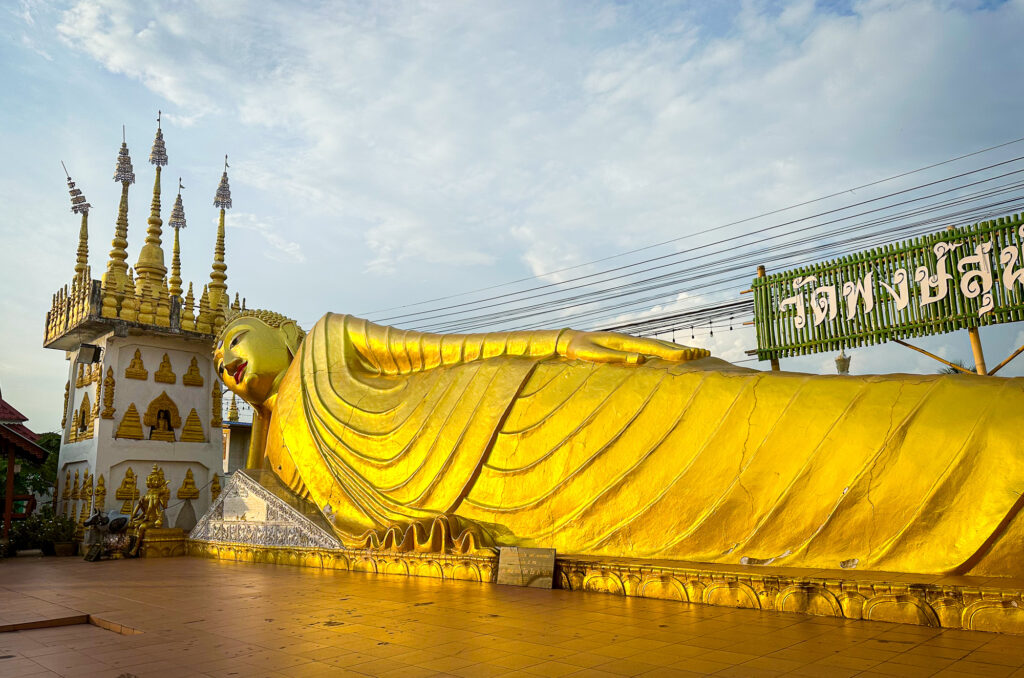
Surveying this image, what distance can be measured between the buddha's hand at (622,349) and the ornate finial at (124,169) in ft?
36.7

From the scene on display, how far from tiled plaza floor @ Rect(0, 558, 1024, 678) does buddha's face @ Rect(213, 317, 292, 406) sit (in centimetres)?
370

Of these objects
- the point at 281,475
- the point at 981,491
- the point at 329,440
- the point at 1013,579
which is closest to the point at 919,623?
the point at 1013,579

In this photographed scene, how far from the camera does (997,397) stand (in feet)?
14.1

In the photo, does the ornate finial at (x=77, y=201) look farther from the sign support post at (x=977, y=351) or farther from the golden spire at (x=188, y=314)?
the sign support post at (x=977, y=351)

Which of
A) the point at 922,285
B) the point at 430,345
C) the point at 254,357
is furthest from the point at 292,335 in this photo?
the point at 922,285

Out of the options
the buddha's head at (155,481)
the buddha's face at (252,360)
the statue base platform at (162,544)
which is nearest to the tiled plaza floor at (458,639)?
the buddha's face at (252,360)

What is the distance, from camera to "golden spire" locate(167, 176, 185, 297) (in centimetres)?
1526

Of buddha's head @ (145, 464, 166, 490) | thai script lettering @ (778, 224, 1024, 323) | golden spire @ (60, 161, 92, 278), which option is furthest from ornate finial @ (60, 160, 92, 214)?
thai script lettering @ (778, 224, 1024, 323)

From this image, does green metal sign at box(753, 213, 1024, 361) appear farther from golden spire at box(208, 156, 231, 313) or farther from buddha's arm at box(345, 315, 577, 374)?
golden spire at box(208, 156, 231, 313)

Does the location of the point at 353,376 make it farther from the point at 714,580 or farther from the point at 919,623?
the point at 919,623

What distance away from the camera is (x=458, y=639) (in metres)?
3.62

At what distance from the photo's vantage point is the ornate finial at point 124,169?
45.4 feet

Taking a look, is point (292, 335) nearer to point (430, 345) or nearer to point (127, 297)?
point (430, 345)

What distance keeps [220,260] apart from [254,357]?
749 centimetres
